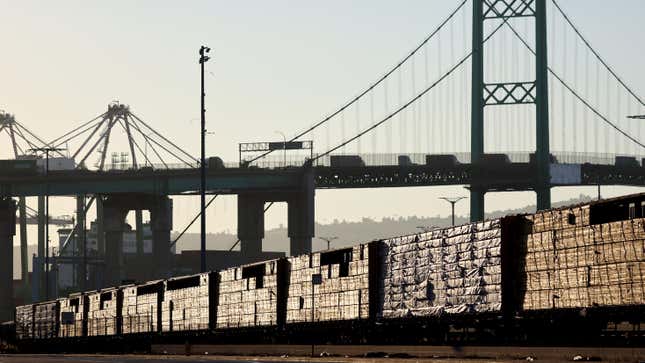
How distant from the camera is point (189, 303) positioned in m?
68.1

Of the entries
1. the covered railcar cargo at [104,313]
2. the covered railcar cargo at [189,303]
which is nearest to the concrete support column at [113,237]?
the covered railcar cargo at [104,313]

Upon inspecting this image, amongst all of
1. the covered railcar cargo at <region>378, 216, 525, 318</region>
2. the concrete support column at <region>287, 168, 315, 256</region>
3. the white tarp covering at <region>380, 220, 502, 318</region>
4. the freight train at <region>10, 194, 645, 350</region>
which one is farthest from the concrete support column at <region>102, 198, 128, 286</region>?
the covered railcar cargo at <region>378, 216, 525, 318</region>

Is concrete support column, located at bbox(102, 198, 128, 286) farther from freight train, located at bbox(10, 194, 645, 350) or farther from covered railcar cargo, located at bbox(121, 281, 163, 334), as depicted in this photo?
freight train, located at bbox(10, 194, 645, 350)

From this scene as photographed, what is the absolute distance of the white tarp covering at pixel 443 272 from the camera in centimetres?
4194

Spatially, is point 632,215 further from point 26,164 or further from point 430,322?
point 26,164

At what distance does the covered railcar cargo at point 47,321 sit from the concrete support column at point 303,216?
8984 cm

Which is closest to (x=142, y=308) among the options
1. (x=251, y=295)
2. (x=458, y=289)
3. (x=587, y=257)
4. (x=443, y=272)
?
(x=251, y=295)

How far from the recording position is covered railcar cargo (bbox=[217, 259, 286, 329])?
5800 cm

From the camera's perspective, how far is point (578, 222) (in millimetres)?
38531

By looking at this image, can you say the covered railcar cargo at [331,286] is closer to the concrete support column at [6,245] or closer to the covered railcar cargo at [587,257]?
the covered railcar cargo at [587,257]

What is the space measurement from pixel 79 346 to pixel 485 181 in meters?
117

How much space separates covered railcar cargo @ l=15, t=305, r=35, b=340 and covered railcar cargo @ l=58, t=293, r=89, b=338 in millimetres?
5652

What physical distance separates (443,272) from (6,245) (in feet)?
438

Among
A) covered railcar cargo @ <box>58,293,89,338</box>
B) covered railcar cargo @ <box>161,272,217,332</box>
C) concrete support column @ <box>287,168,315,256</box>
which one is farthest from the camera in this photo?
concrete support column @ <box>287,168,315,256</box>
